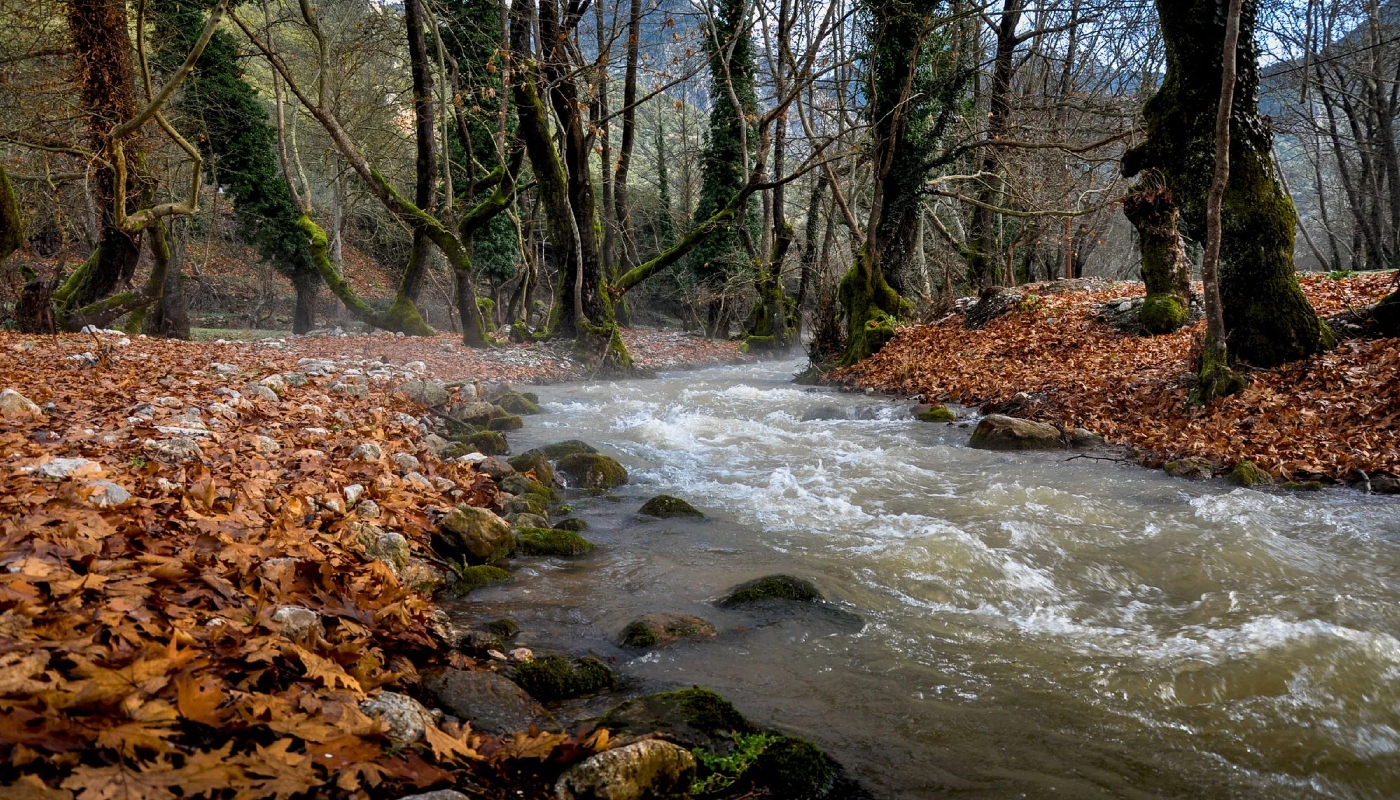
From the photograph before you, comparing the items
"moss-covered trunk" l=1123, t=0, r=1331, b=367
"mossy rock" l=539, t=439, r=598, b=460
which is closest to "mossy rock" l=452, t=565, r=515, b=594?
"mossy rock" l=539, t=439, r=598, b=460

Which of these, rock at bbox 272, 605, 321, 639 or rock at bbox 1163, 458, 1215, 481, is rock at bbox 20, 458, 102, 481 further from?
rock at bbox 1163, 458, 1215, 481

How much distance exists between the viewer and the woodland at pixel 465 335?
2.28m

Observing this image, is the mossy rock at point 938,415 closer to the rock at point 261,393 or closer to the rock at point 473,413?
the rock at point 473,413

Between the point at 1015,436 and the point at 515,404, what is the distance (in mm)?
6925

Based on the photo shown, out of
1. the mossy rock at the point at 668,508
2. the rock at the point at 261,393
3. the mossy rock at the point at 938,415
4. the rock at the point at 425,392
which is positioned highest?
the rock at the point at 261,393

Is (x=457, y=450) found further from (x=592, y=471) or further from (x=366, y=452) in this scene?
(x=366, y=452)

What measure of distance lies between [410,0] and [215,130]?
791 centimetres

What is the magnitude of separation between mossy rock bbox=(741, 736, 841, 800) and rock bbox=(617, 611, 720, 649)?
1.12 metres

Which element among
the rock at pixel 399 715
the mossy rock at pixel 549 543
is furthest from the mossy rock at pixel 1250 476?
the rock at pixel 399 715

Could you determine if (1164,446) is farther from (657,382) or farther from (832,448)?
(657,382)

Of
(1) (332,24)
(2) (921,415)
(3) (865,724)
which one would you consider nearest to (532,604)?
(3) (865,724)

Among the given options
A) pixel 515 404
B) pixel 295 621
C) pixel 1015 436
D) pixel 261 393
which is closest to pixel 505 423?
pixel 515 404

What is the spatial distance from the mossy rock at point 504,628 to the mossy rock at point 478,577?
1.84 feet

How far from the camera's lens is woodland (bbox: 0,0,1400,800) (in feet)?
7.47
